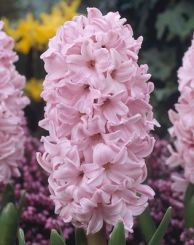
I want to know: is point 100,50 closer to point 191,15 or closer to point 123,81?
point 123,81

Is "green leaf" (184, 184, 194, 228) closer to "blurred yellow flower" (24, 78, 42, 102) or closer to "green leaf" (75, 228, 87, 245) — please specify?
"green leaf" (75, 228, 87, 245)

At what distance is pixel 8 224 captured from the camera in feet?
7.05


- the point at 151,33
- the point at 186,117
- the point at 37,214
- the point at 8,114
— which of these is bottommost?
the point at 37,214

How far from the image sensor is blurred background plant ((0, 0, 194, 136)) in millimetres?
4340

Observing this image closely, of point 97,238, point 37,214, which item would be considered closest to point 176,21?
point 37,214

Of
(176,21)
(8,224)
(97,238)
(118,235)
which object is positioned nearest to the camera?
(118,235)

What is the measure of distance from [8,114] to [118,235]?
0.61 metres

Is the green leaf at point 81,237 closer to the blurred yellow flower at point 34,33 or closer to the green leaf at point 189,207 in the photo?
the green leaf at point 189,207

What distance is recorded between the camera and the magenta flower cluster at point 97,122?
188 centimetres

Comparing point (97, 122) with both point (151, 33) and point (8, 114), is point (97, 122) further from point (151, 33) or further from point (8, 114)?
point (151, 33)

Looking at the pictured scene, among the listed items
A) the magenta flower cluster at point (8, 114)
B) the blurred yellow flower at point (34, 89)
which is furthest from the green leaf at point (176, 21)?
the magenta flower cluster at point (8, 114)

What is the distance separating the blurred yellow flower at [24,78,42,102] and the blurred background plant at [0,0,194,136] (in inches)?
1.7

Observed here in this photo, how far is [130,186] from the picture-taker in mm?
1918

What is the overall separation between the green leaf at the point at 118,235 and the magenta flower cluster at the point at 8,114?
1.83 ft
